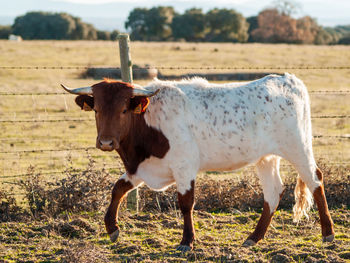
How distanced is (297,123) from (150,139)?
173 cm

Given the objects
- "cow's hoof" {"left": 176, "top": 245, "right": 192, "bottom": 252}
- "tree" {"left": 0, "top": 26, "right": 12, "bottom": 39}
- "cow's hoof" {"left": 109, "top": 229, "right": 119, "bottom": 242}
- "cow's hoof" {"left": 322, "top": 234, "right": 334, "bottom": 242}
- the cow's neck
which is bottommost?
"cow's hoof" {"left": 322, "top": 234, "right": 334, "bottom": 242}

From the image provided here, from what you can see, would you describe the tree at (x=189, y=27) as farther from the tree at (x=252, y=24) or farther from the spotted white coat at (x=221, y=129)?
the spotted white coat at (x=221, y=129)

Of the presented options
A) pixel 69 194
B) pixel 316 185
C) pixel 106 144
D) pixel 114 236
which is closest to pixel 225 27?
pixel 69 194

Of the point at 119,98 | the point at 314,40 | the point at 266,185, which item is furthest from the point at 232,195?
the point at 314,40

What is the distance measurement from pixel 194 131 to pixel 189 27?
216 ft

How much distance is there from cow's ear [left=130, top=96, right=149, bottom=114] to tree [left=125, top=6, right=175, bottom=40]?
66.2m

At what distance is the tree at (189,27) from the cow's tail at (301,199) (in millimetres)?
64187

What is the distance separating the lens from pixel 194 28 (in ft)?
229

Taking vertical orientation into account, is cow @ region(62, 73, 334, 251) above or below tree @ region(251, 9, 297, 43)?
below

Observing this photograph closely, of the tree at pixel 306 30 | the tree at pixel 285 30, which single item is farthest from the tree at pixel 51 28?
the tree at pixel 306 30

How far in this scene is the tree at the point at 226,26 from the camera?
68.4 meters

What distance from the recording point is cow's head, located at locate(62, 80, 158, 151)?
17.1 feet

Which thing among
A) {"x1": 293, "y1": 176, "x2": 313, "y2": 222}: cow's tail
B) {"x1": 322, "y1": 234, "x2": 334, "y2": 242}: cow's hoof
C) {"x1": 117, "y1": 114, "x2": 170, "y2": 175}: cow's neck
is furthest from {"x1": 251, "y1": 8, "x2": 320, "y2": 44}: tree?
{"x1": 117, "y1": 114, "x2": 170, "y2": 175}: cow's neck

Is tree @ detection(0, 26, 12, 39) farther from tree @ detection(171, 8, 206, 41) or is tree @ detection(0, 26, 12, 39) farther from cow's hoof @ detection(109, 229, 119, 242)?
cow's hoof @ detection(109, 229, 119, 242)
